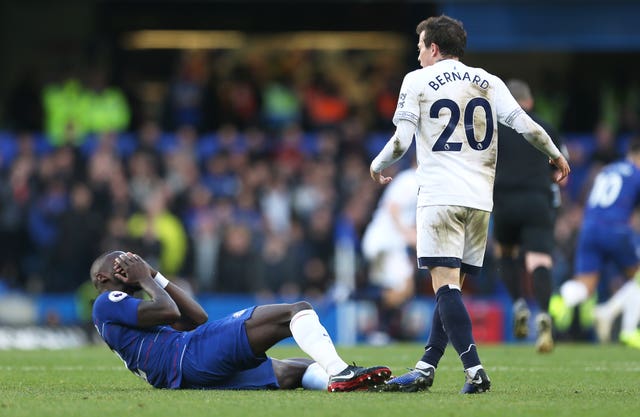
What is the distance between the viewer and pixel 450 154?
305 inches

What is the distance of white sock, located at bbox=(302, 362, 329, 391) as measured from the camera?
7996 millimetres

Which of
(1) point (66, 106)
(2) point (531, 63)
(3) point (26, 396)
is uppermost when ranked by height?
(2) point (531, 63)

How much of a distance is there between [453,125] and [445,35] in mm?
549

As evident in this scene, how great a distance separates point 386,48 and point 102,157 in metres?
8.05

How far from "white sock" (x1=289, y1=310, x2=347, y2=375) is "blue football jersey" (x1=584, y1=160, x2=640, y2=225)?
735 cm

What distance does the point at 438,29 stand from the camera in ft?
25.8

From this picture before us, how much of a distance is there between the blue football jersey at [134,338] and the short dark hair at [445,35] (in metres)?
2.30

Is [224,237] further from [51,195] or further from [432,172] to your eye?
[432,172]

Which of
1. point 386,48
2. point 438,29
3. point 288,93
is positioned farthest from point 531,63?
point 438,29

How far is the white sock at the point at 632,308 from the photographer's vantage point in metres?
15.0

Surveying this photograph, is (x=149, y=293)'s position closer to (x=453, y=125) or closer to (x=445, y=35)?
(x=453, y=125)

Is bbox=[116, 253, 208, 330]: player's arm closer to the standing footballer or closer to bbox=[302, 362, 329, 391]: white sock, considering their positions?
bbox=[302, 362, 329, 391]: white sock

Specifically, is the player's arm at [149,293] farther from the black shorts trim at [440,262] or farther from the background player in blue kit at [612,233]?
the background player in blue kit at [612,233]

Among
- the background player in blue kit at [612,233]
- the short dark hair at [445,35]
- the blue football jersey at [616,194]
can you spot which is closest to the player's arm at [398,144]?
the short dark hair at [445,35]
